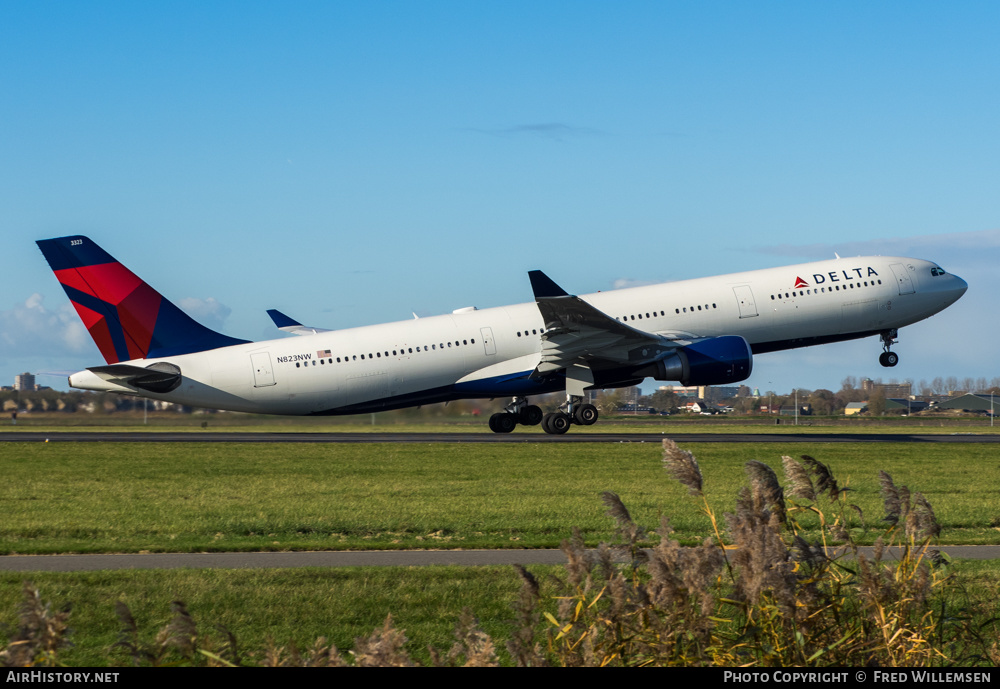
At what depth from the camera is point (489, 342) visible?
4319cm

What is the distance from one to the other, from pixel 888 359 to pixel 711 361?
981cm

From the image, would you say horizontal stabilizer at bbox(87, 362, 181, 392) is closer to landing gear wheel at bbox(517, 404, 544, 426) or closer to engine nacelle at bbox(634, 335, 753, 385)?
landing gear wheel at bbox(517, 404, 544, 426)

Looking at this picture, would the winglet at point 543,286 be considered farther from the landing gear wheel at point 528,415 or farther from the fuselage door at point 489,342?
the landing gear wheel at point 528,415

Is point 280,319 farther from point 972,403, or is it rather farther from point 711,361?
point 972,403

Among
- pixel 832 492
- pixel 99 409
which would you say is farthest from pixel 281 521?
pixel 99 409

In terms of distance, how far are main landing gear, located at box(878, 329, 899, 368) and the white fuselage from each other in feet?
1.54

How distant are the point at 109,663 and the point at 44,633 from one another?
4526 mm

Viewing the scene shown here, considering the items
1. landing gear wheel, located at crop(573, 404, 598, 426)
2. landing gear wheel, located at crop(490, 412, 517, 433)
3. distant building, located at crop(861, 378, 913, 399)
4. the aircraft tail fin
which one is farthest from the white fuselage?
distant building, located at crop(861, 378, 913, 399)

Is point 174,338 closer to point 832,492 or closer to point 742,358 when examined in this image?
point 742,358

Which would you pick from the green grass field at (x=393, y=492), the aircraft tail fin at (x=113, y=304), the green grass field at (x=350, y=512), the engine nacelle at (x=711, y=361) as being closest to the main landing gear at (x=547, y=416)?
the engine nacelle at (x=711, y=361)

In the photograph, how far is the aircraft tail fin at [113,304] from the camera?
39156 millimetres

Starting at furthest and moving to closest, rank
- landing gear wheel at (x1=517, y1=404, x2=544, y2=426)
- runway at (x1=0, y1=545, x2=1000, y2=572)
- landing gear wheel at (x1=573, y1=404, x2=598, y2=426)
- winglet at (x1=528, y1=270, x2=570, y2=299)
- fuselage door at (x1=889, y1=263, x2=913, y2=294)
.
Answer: landing gear wheel at (x1=517, y1=404, x2=544, y2=426) → fuselage door at (x1=889, y1=263, x2=913, y2=294) → landing gear wheel at (x1=573, y1=404, x2=598, y2=426) → winglet at (x1=528, y1=270, x2=570, y2=299) → runway at (x1=0, y1=545, x2=1000, y2=572)

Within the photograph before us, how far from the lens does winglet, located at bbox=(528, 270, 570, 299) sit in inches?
1528

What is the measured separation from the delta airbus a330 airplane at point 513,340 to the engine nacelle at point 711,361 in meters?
0.06
